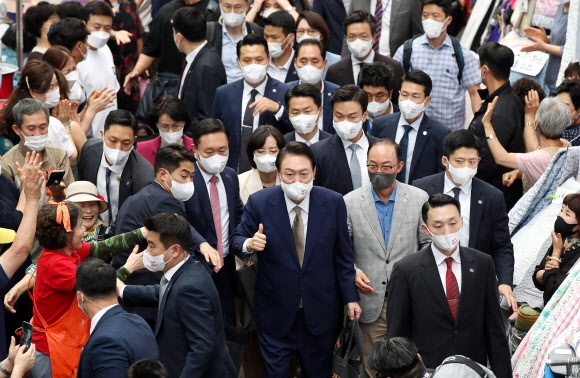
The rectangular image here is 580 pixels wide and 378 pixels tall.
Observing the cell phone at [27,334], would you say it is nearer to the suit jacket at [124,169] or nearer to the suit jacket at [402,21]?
the suit jacket at [124,169]

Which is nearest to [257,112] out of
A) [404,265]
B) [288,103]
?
[288,103]

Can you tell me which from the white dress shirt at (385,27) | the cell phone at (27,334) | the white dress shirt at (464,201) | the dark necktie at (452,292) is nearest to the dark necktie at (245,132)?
the white dress shirt at (464,201)

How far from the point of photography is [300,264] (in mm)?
8344

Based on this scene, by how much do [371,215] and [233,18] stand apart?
3651mm

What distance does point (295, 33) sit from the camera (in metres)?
11.5

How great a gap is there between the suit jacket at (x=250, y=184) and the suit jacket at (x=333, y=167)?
0.35m

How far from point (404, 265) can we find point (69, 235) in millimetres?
2140

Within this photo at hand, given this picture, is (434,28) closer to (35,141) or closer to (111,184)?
(111,184)

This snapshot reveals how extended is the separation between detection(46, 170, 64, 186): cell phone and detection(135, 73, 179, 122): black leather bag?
2.92 metres

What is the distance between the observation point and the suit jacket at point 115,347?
6426mm

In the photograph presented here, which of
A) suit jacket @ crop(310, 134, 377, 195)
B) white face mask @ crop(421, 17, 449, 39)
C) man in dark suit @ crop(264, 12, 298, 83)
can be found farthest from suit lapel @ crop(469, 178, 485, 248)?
man in dark suit @ crop(264, 12, 298, 83)

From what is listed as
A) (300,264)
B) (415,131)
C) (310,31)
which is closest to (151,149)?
(300,264)

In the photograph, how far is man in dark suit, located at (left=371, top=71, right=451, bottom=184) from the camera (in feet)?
31.3

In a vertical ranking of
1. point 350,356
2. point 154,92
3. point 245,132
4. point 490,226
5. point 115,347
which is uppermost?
point 115,347
